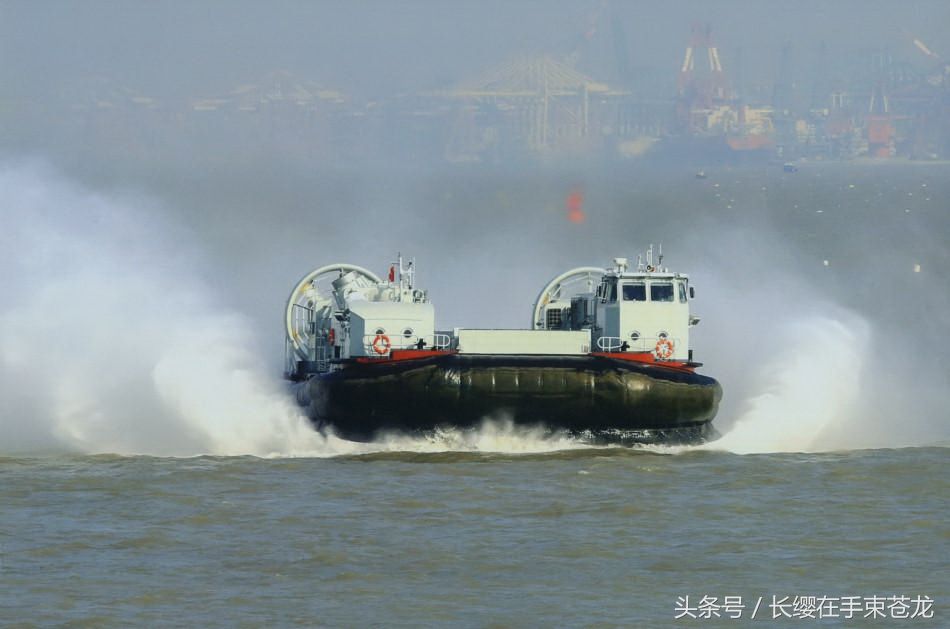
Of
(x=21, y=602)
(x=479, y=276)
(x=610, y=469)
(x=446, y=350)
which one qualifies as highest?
(x=479, y=276)

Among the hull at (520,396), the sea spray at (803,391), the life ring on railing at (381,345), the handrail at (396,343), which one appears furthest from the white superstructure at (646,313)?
the life ring on railing at (381,345)

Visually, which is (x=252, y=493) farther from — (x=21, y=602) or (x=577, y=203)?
(x=577, y=203)

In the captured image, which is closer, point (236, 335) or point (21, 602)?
point (21, 602)

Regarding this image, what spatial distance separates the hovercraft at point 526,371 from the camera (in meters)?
28.0

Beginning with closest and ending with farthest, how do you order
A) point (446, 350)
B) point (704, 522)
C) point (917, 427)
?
1. point (704, 522)
2. point (446, 350)
3. point (917, 427)

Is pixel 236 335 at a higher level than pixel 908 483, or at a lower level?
higher

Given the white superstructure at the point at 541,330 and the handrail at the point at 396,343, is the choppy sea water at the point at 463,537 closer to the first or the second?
the white superstructure at the point at 541,330

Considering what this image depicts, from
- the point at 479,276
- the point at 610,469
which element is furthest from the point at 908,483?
the point at 479,276

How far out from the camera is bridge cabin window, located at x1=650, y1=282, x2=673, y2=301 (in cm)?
3100

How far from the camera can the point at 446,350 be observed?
1180 inches

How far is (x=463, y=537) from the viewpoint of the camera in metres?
21.3

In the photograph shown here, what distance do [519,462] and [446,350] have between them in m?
3.37

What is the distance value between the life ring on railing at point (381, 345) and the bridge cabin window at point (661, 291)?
407cm

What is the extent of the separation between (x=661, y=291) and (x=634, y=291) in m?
0.41
